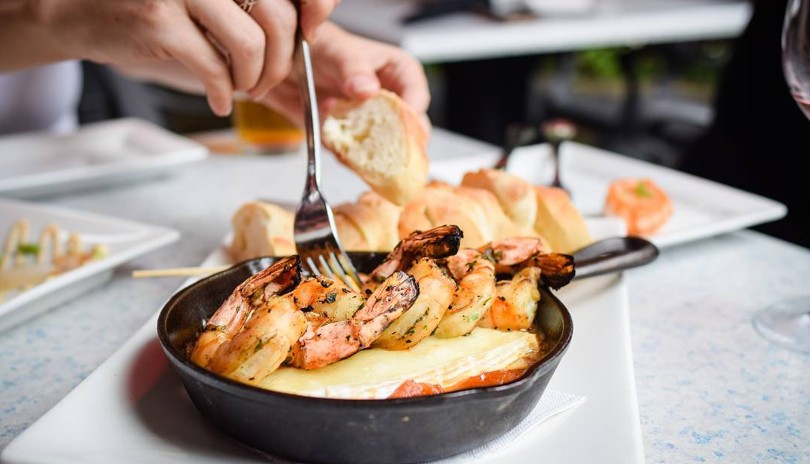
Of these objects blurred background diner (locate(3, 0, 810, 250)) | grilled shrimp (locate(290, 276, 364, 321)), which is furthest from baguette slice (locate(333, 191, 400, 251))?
blurred background diner (locate(3, 0, 810, 250))

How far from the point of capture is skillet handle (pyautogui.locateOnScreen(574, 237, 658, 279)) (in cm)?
121

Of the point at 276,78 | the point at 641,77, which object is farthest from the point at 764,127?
the point at 641,77

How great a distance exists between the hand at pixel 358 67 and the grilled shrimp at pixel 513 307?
1.94ft

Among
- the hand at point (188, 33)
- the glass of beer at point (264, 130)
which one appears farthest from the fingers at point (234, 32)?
the glass of beer at point (264, 130)

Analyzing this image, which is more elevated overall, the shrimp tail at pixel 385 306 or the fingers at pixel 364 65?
the fingers at pixel 364 65

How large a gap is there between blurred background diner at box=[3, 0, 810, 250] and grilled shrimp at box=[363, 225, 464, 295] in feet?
5.71

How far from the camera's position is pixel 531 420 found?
0.86 meters

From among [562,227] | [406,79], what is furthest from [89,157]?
[562,227]

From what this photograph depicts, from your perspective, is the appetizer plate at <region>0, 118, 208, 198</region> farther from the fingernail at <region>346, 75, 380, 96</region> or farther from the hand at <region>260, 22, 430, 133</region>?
the fingernail at <region>346, 75, 380, 96</region>

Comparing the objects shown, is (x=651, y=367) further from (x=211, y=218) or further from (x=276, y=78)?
(x=211, y=218)

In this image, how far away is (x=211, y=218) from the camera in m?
1.82

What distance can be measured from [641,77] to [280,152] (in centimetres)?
480

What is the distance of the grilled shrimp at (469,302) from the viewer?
90 cm

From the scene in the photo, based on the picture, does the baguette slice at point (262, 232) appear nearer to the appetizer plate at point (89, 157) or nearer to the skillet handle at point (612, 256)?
the skillet handle at point (612, 256)
